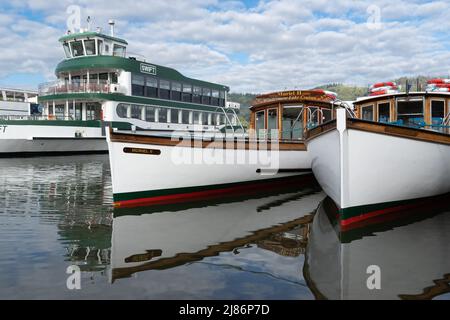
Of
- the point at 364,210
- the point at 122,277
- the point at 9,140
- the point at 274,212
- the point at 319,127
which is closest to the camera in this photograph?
the point at 122,277

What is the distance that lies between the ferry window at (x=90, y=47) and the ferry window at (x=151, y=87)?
474cm

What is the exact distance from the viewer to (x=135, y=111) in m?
30.1

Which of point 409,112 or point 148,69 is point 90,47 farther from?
point 409,112

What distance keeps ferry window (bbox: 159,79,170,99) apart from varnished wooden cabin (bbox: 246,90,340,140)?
58.2 ft

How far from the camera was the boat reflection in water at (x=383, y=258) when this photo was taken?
483 cm

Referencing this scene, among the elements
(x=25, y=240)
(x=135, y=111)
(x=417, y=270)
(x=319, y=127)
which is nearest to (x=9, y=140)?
(x=135, y=111)

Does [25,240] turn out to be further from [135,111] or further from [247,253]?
[135,111]

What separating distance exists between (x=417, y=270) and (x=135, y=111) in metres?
27.2

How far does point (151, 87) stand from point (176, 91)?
284 centimetres

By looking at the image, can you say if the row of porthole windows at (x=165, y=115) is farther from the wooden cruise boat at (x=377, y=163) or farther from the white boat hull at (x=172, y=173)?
the wooden cruise boat at (x=377, y=163)

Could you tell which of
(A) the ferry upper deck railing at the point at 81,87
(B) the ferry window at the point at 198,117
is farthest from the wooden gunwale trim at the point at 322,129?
(B) the ferry window at the point at 198,117

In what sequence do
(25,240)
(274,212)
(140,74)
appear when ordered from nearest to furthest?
(25,240)
(274,212)
(140,74)

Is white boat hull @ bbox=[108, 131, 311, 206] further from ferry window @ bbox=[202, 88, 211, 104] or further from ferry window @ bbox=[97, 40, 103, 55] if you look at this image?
ferry window @ bbox=[202, 88, 211, 104]

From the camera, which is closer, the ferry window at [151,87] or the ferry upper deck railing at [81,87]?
the ferry upper deck railing at [81,87]
